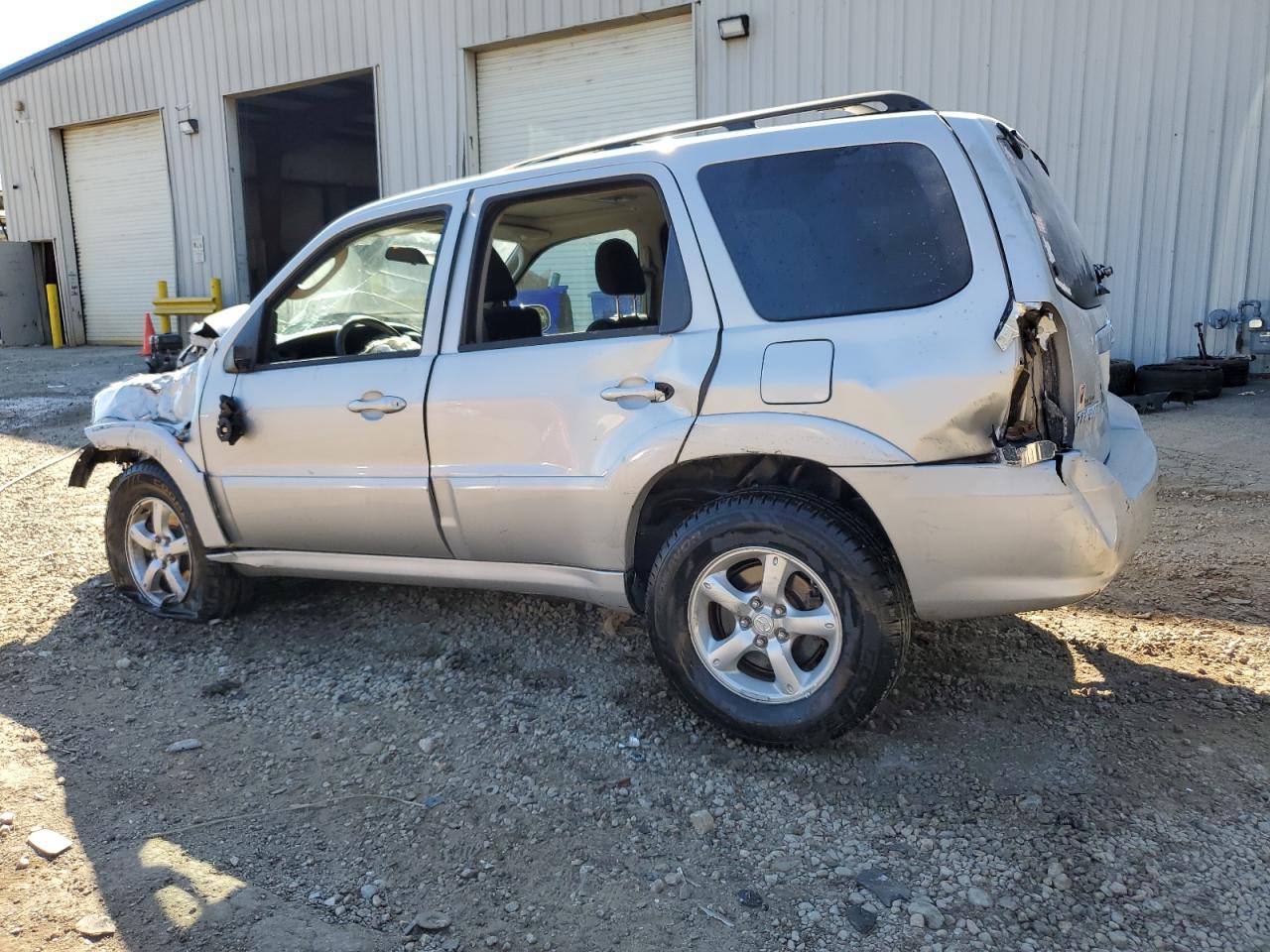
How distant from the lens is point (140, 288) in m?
17.5

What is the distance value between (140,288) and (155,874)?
1730 centimetres

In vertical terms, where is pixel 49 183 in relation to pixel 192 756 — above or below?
above

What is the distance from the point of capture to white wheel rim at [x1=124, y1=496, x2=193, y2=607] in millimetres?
4457

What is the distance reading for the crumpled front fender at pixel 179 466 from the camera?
421 centimetres

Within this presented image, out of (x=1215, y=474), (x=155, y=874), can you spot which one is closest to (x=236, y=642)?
(x=155, y=874)

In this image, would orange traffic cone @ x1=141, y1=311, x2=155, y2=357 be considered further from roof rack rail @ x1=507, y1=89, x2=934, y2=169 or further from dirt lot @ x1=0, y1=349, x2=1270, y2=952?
roof rack rail @ x1=507, y1=89, x2=934, y2=169

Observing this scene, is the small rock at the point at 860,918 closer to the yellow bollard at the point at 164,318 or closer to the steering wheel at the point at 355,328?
the steering wheel at the point at 355,328

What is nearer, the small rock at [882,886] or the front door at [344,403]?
the small rock at [882,886]

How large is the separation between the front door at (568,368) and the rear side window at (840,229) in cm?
18

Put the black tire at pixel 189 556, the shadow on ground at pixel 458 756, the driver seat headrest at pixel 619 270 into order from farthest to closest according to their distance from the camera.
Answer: the black tire at pixel 189 556 → the driver seat headrest at pixel 619 270 → the shadow on ground at pixel 458 756

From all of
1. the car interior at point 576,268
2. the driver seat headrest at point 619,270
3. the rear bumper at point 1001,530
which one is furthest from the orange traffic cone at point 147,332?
the rear bumper at point 1001,530

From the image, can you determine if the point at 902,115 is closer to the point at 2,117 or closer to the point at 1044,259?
the point at 1044,259

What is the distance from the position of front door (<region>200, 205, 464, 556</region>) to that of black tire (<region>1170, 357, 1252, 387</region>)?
7.11 m

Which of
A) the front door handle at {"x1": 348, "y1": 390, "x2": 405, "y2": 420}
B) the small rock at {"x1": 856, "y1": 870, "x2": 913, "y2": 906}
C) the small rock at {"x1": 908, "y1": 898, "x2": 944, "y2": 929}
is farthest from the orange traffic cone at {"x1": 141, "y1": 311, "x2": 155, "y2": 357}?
the small rock at {"x1": 908, "y1": 898, "x2": 944, "y2": 929}
